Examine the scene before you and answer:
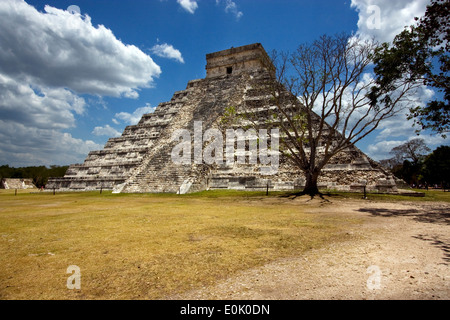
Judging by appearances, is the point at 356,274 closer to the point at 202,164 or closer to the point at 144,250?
the point at 144,250

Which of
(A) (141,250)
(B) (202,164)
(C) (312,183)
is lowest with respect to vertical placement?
(A) (141,250)

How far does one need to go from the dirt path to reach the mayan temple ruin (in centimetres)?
927

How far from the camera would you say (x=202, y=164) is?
1491 centimetres

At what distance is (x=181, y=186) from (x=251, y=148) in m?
5.07

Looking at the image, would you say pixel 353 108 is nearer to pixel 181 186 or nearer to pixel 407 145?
pixel 181 186

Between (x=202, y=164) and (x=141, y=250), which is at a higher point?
(x=202, y=164)

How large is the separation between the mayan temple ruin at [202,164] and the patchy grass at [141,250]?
7.78 meters

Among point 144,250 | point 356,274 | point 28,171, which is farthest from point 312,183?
point 28,171

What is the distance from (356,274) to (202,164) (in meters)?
12.7

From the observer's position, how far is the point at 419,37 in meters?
8.21

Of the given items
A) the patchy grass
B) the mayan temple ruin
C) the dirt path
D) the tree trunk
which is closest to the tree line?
the mayan temple ruin

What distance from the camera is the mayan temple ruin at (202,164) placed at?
13.0m

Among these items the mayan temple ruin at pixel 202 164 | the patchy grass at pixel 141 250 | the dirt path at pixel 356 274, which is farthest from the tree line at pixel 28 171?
the dirt path at pixel 356 274
